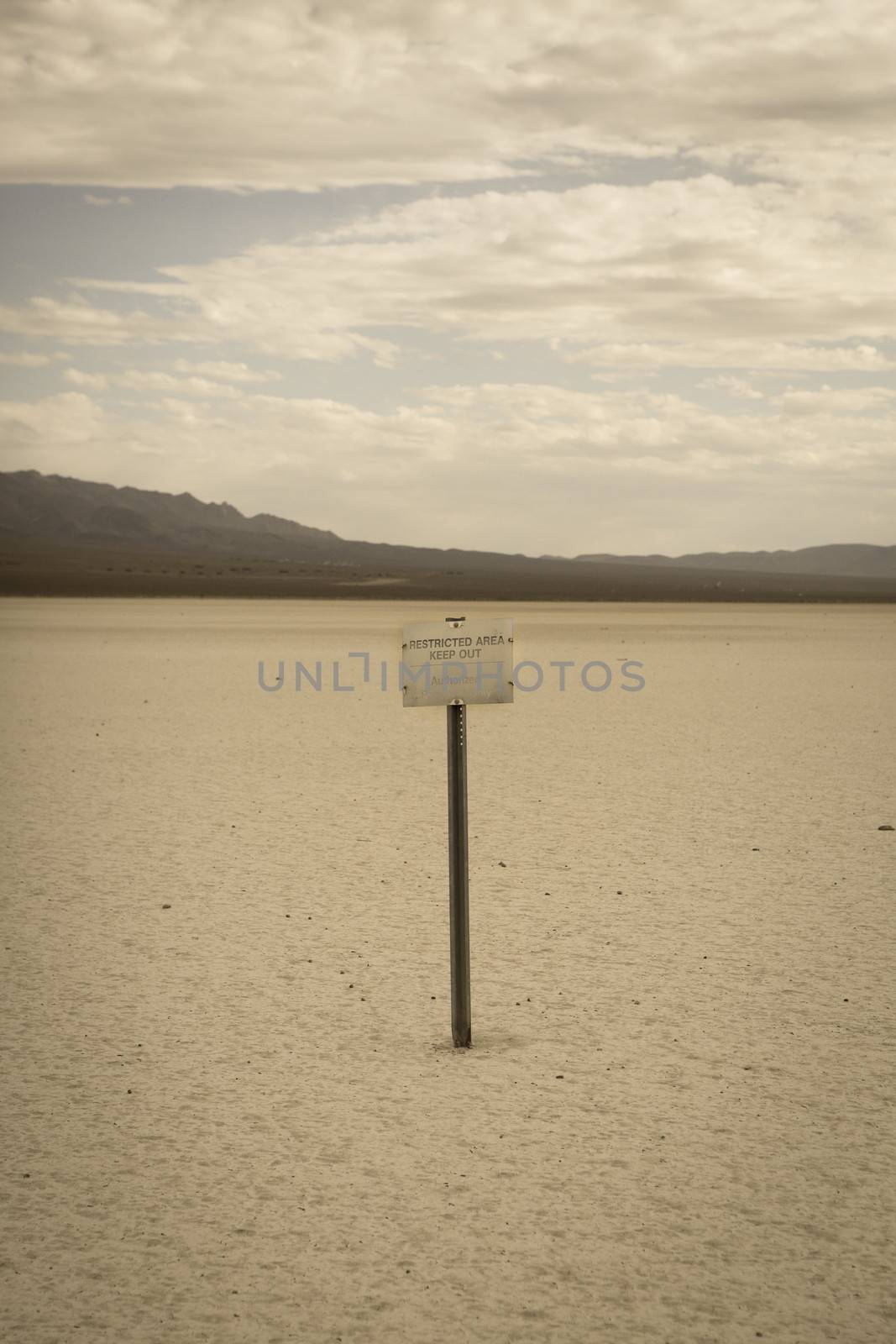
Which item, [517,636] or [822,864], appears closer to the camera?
[822,864]

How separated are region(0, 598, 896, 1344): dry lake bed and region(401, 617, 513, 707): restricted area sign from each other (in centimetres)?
129

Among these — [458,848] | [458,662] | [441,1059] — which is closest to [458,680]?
[458,662]

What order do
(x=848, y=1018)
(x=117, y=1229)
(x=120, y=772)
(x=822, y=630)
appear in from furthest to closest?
(x=822, y=630), (x=120, y=772), (x=848, y=1018), (x=117, y=1229)

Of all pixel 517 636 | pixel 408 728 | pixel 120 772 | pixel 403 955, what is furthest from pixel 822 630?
pixel 403 955

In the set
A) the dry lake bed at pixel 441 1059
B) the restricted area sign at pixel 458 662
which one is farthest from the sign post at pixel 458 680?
the dry lake bed at pixel 441 1059

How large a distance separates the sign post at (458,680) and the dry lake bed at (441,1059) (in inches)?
24.5

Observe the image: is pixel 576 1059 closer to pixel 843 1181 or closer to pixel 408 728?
pixel 843 1181

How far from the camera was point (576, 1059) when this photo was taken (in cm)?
476

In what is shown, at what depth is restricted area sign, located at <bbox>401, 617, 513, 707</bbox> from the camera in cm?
436

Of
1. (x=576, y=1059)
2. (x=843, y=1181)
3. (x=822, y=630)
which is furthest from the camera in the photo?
(x=822, y=630)

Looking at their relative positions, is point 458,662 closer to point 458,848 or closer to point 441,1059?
point 458,848

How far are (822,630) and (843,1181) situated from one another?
37.9 metres

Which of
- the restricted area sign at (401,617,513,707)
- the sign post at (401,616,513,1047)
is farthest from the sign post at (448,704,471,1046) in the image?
the restricted area sign at (401,617,513,707)

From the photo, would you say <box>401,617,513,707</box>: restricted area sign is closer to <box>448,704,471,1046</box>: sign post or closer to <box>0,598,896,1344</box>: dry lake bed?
<box>448,704,471,1046</box>: sign post
